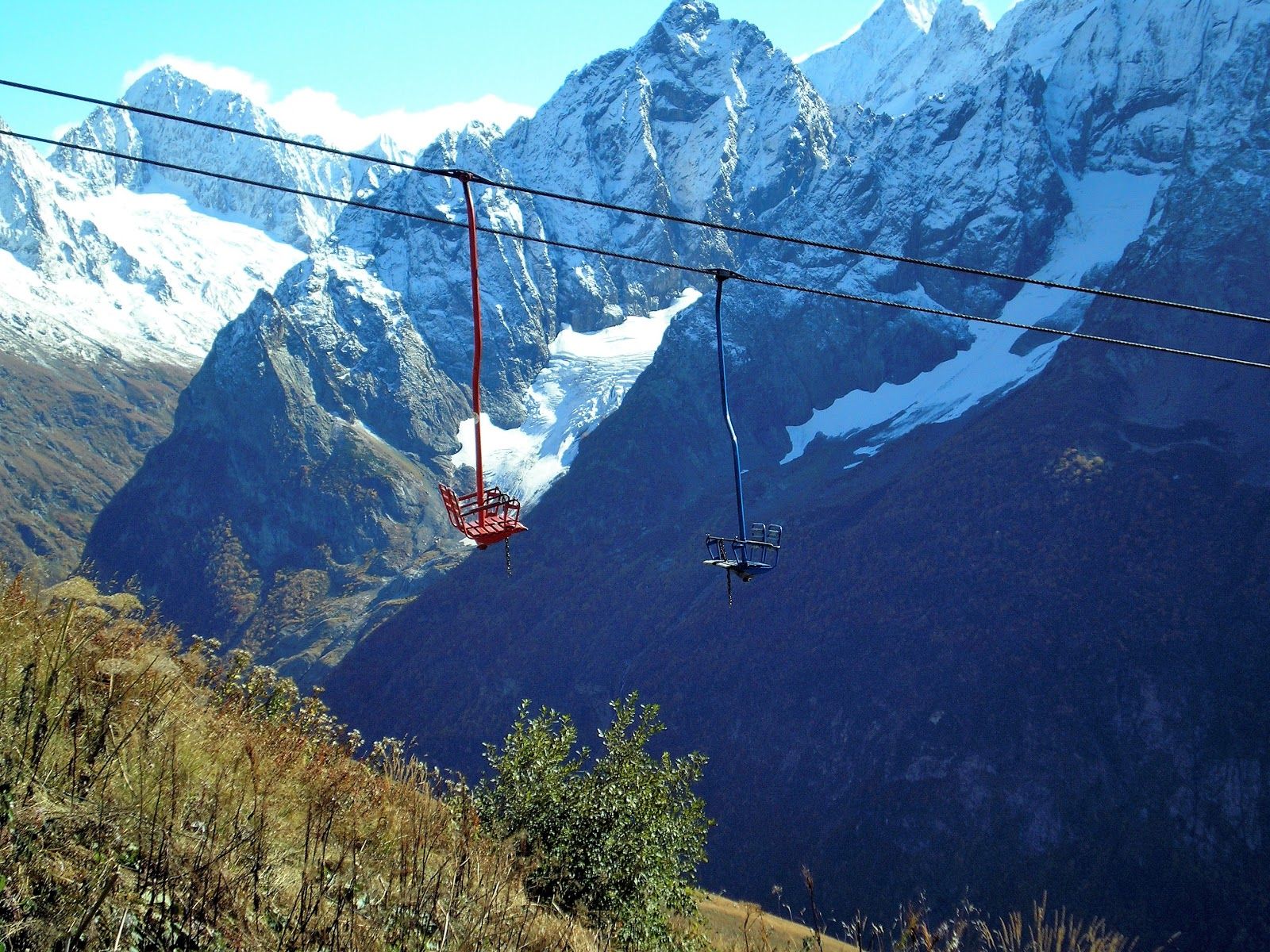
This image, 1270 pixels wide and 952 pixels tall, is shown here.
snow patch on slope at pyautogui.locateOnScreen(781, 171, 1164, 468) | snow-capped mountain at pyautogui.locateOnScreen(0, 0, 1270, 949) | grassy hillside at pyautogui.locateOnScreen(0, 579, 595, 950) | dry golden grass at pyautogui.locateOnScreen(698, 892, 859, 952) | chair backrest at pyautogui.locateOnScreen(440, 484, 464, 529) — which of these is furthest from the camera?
snow patch on slope at pyautogui.locateOnScreen(781, 171, 1164, 468)

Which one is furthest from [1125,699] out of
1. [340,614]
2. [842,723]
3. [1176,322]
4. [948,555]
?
[340,614]

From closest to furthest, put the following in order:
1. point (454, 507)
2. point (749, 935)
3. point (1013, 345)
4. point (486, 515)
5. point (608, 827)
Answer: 1. point (749, 935)
2. point (454, 507)
3. point (486, 515)
4. point (608, 827)
5. point (1013, 345)

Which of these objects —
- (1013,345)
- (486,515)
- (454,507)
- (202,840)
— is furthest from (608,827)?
(1013,345)

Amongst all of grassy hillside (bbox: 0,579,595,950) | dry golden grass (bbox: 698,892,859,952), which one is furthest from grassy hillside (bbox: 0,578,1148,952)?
dry golden grass (bbox: 698,892,859,952)

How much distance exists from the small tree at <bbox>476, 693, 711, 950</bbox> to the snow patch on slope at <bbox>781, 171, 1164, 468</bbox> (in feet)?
443

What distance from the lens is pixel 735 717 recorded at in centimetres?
9288

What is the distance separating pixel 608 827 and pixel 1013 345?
16338 cm

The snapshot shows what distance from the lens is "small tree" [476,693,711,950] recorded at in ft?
35.8

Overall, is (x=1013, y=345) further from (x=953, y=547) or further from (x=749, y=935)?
(x=749, y=935)

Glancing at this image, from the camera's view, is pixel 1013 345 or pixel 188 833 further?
pixel 1013 345

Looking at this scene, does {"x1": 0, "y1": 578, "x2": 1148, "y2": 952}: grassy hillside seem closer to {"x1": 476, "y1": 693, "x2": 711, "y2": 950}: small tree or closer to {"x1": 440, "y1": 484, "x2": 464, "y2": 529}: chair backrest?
{"x1": 476, "y1": 693, "x2": 711, "y2": 950}: small tree

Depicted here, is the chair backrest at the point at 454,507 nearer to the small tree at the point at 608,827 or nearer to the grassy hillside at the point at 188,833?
the grassy hillside at the point at 188,833

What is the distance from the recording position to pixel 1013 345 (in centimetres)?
16125

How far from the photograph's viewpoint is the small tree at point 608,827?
429 inches
